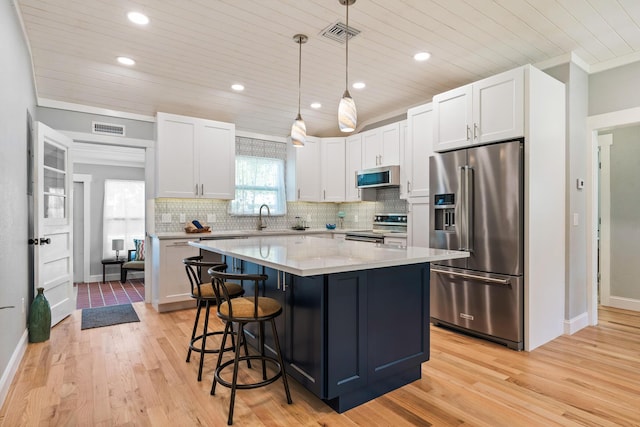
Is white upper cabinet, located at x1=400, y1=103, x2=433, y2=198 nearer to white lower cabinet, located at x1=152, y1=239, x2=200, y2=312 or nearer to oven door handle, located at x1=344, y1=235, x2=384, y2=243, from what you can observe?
oven door handle, located at x1=344, y1=235, x2=384, y2=243

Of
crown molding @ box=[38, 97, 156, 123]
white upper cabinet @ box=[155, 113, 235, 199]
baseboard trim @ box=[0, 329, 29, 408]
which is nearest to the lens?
baseboard trim @ box=[0, 329, 29, 408]

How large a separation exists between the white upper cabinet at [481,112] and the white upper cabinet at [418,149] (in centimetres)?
37

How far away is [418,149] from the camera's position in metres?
4.30

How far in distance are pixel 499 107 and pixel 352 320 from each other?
234 cm

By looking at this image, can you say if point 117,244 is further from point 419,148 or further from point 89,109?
point 419,148

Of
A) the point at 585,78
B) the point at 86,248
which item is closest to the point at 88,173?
the point at 86,248

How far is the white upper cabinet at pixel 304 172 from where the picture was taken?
5.71 meters

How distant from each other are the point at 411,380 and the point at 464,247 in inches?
55.6

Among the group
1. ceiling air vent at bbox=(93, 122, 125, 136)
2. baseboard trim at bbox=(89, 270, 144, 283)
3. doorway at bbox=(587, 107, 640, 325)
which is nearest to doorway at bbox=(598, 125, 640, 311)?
doorway at bbox=(587, 107, 640, 325)

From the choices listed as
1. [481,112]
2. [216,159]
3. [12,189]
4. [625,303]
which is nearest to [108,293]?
[216,159]

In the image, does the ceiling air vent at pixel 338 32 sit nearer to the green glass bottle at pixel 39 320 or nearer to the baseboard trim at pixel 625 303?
the green glass bottle at pixel 39 320

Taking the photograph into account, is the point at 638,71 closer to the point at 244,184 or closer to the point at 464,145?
the point at 464,145

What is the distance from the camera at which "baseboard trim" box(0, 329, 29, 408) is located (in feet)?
A: 7.50

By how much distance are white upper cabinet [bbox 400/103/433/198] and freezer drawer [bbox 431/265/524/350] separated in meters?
1.05
